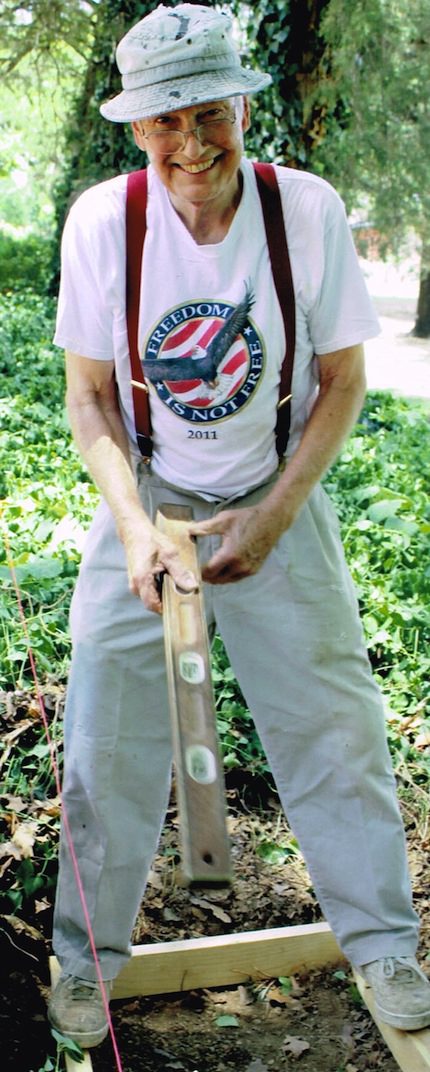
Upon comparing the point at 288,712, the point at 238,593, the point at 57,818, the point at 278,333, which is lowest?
the point at 57,818

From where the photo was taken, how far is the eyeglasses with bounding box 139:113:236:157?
6.98ft

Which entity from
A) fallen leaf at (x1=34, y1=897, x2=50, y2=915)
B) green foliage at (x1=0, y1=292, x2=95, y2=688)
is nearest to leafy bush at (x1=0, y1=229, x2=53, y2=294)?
green foliage at (x1=0, y1=292, x2=95, y2=688)

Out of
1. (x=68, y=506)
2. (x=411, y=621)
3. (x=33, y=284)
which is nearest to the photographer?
(x=411, y=621)

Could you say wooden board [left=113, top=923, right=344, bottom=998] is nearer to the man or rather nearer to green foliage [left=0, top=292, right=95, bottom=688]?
the man

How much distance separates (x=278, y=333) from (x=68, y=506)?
357cm

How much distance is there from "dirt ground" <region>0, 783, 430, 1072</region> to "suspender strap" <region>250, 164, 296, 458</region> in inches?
55.0

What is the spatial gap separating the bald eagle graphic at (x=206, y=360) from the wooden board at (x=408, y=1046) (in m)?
1.53

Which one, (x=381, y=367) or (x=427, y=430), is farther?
(x=381, y=367)

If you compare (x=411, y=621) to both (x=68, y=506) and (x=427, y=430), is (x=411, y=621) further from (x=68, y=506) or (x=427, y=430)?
(x=427, y=430)

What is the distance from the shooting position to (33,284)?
21312 mm

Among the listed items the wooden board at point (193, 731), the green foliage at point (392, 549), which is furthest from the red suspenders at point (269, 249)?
Answer: the green foliage at point (392, 549)

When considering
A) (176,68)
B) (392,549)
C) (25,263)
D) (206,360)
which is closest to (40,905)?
(206,360)

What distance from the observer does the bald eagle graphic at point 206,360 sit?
223 centimetres

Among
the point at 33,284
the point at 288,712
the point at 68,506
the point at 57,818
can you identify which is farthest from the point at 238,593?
the point at 33,284
